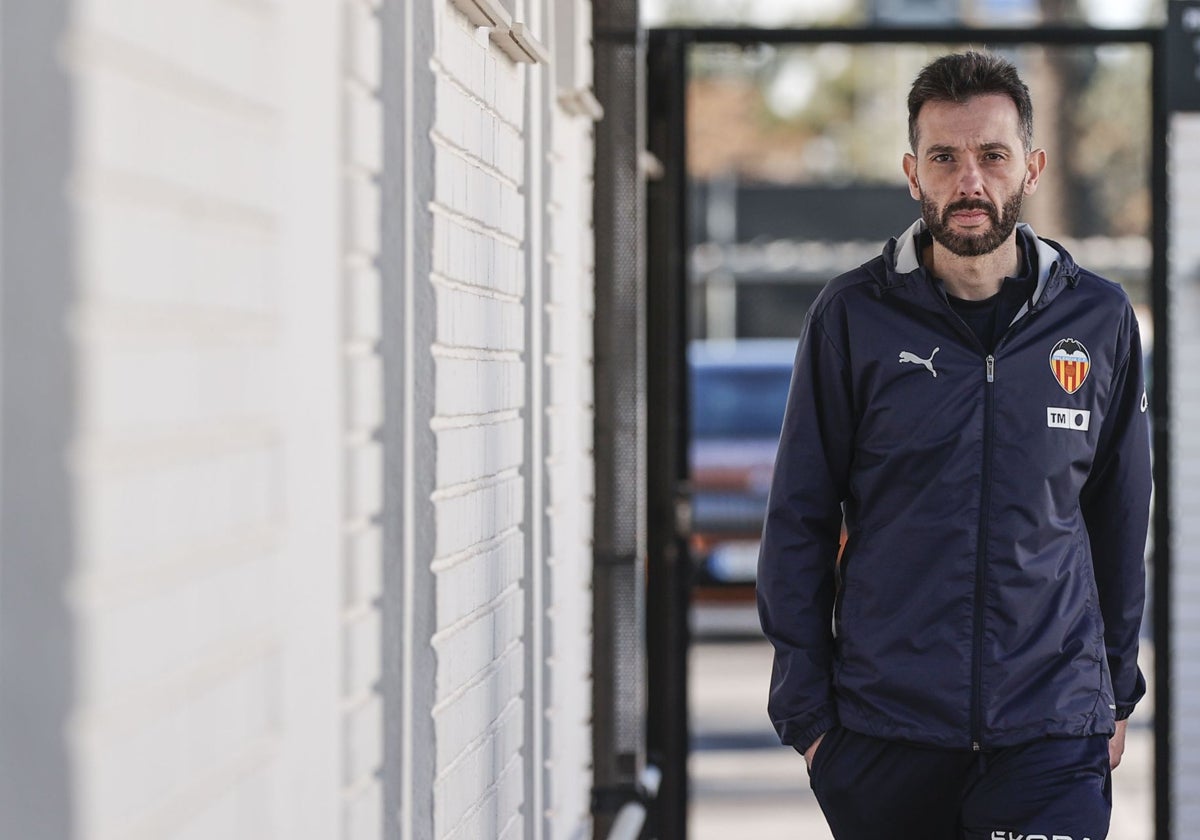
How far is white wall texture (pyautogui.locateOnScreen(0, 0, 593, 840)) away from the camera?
1448mm

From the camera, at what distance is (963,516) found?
325 cm

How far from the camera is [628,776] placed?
5527mm

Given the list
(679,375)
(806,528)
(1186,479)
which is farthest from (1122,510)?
(1186,479)

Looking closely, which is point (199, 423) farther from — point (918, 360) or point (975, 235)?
point (975, 235)

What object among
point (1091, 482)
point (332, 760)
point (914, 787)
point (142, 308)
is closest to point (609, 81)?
point (1091, 482)

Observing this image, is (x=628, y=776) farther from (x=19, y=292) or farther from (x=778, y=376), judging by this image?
(x=778, y=376)

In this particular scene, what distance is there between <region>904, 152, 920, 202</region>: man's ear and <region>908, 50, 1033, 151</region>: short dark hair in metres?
0.07

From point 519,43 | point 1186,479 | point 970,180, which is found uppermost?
point 519,43

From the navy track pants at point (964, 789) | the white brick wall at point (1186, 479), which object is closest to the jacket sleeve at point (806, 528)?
the navy track pants at point (964, 789)

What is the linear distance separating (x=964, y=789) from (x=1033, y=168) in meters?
1.13

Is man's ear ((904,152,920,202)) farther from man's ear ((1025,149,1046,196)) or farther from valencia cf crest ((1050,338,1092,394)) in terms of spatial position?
valencia cf crest ((1050,338,1092,394))

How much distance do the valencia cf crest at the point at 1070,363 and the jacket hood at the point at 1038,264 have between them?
3.4 inches

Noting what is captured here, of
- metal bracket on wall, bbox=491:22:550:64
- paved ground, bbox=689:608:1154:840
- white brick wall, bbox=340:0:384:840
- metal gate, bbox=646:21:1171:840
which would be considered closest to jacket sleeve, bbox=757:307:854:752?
metal bracket on wall, bbox=491:22:550:64

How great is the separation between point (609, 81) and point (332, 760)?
3493 millimetres
